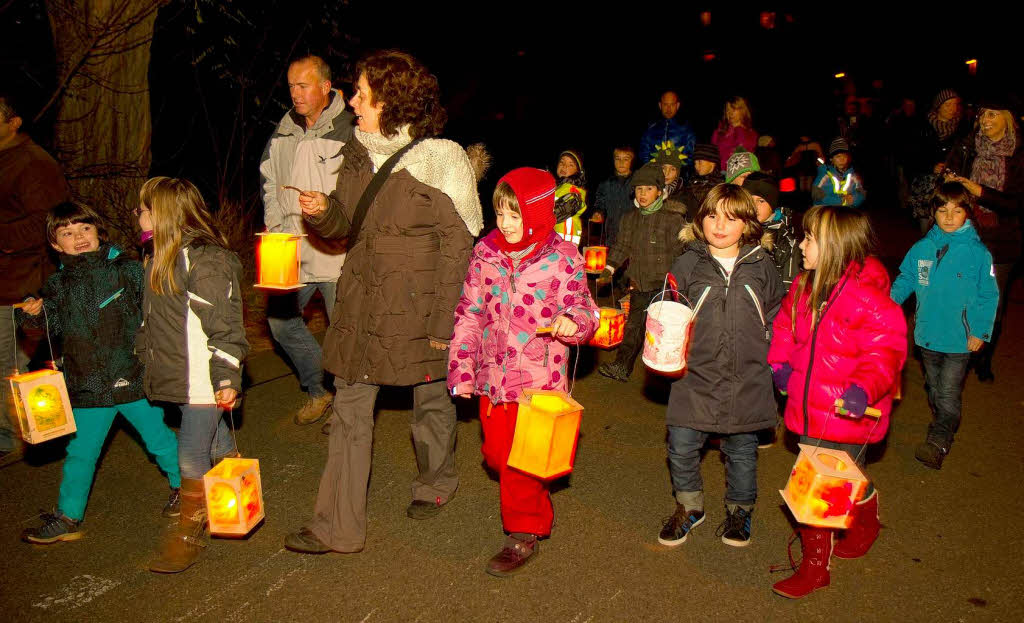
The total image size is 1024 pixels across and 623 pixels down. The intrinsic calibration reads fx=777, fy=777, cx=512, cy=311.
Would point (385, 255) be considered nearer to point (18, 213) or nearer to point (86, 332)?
point (86, 332)

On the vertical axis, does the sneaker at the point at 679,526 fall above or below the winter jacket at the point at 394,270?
below

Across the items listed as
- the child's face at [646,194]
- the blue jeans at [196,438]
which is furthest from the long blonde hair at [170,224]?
the child's face at [646,194]

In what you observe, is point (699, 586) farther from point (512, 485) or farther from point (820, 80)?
point (820, 80)

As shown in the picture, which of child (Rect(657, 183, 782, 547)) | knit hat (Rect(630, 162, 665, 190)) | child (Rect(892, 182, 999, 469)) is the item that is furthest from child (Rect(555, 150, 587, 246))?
→ child (Rect(657, 183, 782, 547))

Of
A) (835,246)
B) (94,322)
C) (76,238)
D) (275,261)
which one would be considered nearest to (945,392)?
(835,246)

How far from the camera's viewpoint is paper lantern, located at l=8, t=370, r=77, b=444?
3.92 metres

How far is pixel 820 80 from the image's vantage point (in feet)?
108

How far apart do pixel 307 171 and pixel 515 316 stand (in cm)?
233

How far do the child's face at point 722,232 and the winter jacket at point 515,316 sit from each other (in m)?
0.74

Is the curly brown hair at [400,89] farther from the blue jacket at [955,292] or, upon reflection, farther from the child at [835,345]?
the blue jacket at [955,292]

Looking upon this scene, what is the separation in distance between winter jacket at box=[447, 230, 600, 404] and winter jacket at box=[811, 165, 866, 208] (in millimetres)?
5962

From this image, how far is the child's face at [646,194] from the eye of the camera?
22.4 ft

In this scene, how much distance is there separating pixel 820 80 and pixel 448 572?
33751mm

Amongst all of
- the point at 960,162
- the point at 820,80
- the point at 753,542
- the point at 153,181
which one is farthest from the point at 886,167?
the point at 153,181
